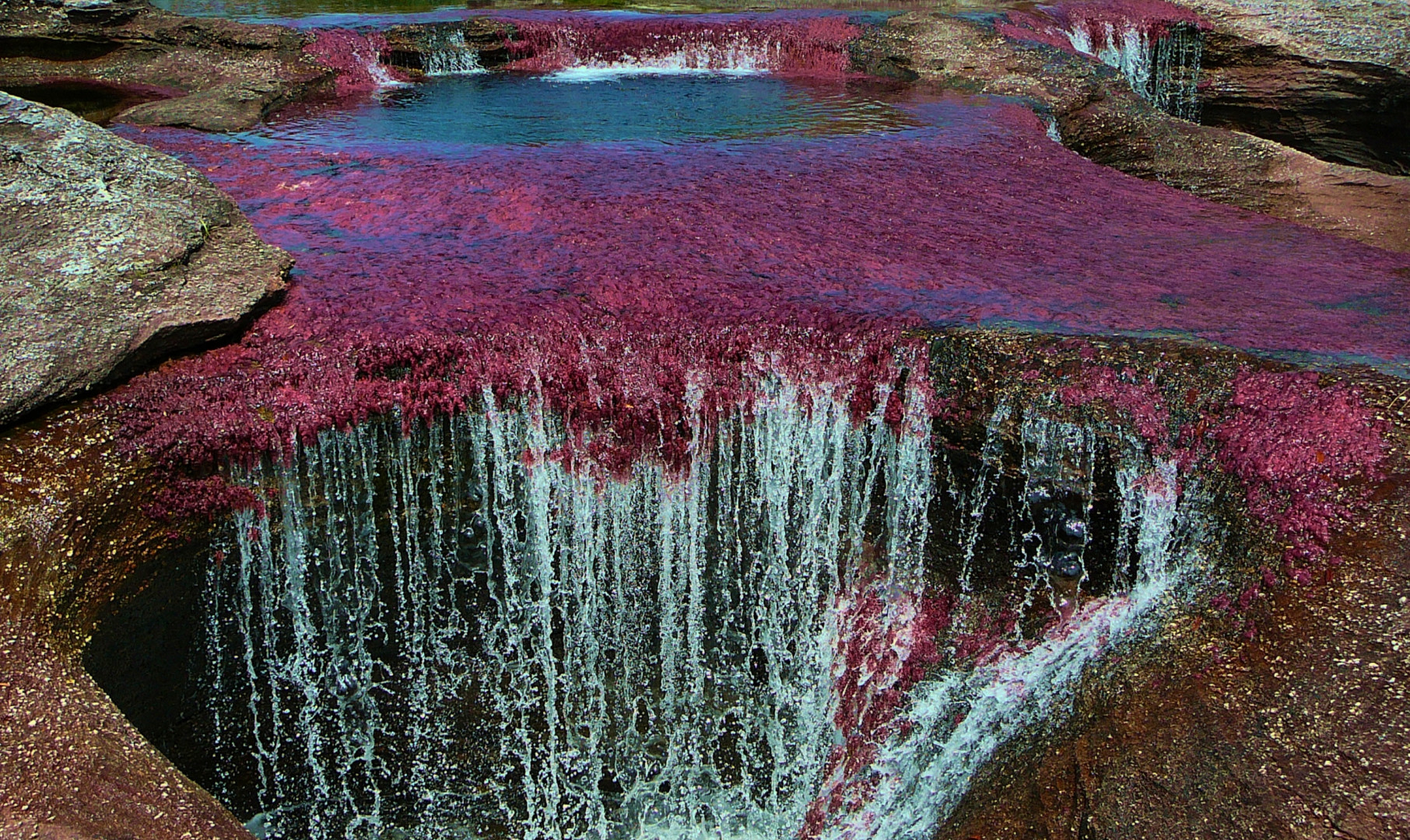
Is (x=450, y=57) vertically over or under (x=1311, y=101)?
over

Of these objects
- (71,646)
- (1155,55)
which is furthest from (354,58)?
(1155,55)

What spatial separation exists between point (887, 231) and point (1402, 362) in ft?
7.65

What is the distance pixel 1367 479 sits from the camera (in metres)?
3.48

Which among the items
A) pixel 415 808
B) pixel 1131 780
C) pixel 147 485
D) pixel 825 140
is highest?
pixel 825 140

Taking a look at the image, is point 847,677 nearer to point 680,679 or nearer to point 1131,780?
point 680,679

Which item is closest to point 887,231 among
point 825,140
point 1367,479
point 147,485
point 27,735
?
point 825,140

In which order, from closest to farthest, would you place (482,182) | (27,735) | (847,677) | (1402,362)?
(27,735)
(1402,362)
(847,677)
(482,182)

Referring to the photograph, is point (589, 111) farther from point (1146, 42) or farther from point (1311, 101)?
point (1311, 101)

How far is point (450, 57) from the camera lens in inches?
406

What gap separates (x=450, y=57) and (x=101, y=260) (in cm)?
674

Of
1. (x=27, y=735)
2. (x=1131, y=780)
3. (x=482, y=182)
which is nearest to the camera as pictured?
(x=27, y=735)

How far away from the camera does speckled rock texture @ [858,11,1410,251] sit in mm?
6426

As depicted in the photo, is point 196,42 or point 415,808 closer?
point 415,808

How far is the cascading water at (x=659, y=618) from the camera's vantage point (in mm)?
4074
